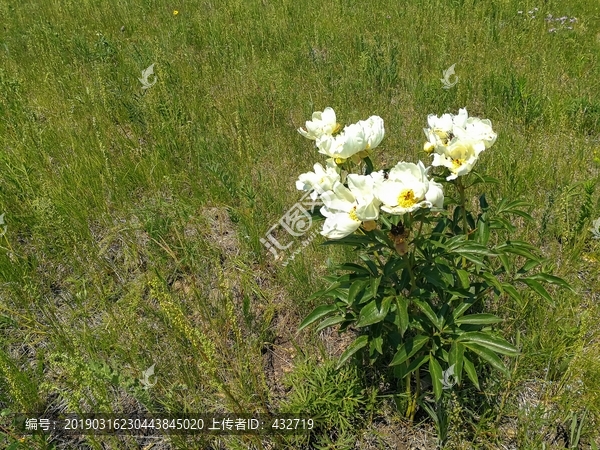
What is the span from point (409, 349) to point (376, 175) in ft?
2.05

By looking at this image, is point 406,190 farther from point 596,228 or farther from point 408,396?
point 596,228

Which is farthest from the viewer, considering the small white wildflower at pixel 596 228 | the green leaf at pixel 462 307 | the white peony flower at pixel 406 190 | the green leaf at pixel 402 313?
the small white wildflower at pixel 596 228

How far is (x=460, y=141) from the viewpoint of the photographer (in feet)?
4.81

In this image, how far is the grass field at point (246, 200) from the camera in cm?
187

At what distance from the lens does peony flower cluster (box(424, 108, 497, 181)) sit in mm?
1476

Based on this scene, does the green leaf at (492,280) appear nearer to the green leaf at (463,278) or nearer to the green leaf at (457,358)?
the green leaf at (463,278)

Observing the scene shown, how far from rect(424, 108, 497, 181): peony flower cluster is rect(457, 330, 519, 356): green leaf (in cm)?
55

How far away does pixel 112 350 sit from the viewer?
220 centimetres

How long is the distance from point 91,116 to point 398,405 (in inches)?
126

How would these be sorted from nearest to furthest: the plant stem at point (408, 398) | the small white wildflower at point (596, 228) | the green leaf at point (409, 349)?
the green leaf at point (409, 349), the plant stem at point (408, 398), the small white wildflower at point (596, 228)

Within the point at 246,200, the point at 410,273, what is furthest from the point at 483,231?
the point at 246,200

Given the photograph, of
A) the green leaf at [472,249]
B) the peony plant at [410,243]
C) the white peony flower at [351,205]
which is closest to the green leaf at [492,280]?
the peony plant at [410,243]

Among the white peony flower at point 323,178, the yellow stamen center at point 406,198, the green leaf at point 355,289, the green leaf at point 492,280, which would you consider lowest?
the green leaf at point 492,280

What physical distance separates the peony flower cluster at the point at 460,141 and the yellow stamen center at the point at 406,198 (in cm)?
20
